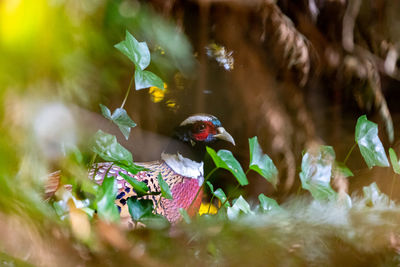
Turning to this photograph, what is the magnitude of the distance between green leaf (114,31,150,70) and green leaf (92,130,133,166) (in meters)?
0.15

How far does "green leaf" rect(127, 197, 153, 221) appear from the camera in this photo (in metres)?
0.39

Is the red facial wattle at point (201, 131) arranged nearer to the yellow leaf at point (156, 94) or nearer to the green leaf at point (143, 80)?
the yellow leaf at point (156, 94)

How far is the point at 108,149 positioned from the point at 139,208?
10 centimetres

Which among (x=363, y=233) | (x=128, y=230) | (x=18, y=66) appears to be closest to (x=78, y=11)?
(x=18, y=66)

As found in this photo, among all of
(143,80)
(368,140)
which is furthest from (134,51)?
(368,140)

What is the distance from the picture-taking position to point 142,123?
0.93m

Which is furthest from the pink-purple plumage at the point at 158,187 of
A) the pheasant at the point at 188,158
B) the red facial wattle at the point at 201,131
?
the red facial wattle at the point at 201,131

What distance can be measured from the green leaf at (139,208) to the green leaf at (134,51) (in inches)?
9.7

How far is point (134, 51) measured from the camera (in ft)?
1.87

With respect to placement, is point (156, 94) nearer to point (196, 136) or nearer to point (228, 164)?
point (196, 136)

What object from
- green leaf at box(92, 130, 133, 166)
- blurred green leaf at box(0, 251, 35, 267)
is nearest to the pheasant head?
green leaf at box(92, 130, 133, 166)

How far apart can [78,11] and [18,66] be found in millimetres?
157

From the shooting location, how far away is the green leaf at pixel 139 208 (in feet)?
1.30

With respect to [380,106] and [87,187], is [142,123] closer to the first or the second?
[87,187]
